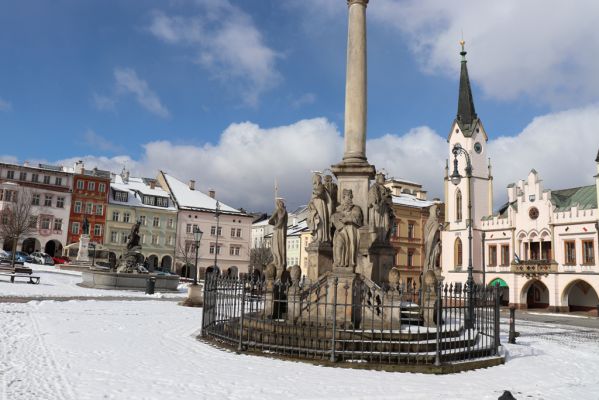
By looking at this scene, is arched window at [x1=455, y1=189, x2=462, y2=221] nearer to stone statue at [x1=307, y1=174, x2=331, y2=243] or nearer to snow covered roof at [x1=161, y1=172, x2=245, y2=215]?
snow covered roof at [x1=161, y1=172, x2=245, y2=215]

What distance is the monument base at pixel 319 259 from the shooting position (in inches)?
532

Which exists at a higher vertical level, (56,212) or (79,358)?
(56,212)

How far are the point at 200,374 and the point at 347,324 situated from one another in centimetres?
363

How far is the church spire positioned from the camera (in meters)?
55.2

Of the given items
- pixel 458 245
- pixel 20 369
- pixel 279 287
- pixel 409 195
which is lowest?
pixel 20 369

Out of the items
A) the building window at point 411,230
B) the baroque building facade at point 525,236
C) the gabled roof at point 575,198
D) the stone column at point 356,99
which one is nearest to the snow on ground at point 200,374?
the stone column at point 356,99

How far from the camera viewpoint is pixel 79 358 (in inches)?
350

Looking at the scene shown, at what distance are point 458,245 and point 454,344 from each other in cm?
4424

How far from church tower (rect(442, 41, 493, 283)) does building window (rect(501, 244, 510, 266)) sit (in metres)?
2.98

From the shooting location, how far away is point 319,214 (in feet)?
45.5

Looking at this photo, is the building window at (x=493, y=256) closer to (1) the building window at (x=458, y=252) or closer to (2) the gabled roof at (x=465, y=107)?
(1) the building window at (x=458, y=252)

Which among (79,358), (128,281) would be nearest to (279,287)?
(79,358)

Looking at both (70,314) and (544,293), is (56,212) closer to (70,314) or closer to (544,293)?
(70,314)

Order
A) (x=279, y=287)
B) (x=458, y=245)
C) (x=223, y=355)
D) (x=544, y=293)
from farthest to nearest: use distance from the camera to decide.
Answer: (x=458, y=245), (x=544, y=293), (x=279, y=287), (x=223, y=355)
